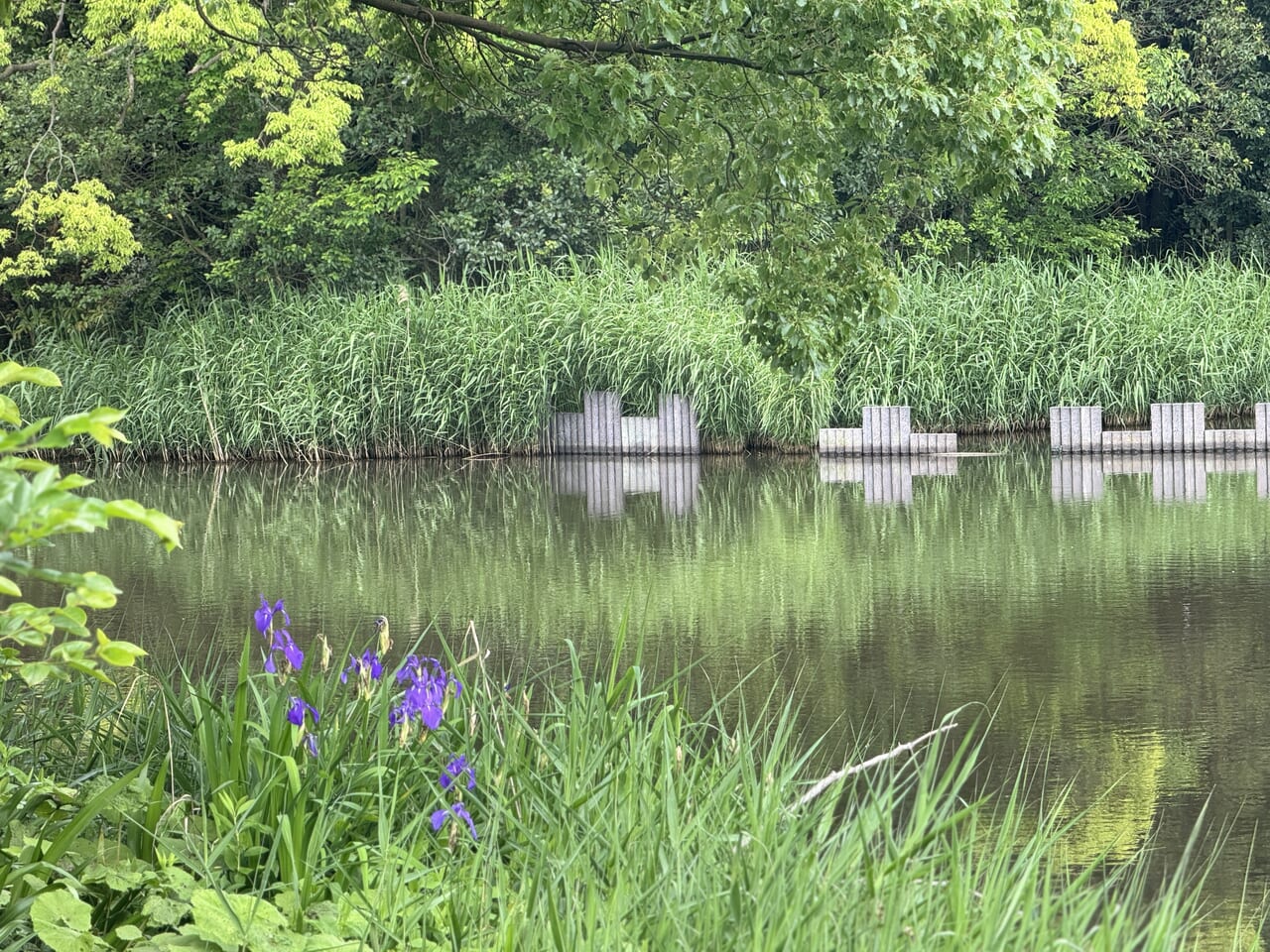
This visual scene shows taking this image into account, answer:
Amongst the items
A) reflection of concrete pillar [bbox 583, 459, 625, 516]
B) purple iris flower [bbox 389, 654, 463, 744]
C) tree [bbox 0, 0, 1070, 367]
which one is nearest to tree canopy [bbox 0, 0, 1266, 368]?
tree [bbox 0, 0, 1070, 367]

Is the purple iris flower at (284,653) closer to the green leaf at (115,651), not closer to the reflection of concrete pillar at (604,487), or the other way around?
the green leaf at (115,651)

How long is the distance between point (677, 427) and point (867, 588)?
992 cm

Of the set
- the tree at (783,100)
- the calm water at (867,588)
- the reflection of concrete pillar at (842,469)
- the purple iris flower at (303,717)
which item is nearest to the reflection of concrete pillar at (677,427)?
the reflection of concrete pillar at (842,469)

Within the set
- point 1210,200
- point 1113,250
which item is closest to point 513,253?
point 1113,250

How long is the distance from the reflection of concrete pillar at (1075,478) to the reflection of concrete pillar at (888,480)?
4.05 feet

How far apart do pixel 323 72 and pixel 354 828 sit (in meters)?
20.0

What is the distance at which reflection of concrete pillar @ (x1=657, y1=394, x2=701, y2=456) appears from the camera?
18.8 meters

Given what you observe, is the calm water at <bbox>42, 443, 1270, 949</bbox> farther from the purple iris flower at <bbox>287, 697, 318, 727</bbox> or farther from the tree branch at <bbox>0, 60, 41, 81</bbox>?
the tree branch at <bbox>0, 60, 41, 81</bbox>

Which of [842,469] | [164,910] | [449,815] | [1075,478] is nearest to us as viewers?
[164,910]

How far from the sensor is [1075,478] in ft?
48.3

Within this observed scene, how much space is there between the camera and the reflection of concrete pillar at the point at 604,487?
13281 mm

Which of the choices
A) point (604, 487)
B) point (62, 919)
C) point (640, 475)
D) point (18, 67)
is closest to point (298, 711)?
point (62, 919)

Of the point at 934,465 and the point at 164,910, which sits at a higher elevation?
the point at 934,465

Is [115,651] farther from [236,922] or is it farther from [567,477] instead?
[567,477]
